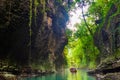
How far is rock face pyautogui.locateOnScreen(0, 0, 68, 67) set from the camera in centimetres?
2408

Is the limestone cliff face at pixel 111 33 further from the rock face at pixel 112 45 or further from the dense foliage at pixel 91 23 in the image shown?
the dense foliage at pixel 91 23

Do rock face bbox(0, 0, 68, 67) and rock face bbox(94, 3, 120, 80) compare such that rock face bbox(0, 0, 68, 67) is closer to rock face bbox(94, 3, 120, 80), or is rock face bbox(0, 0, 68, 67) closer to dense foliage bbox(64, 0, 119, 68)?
dense foliage bbox(64, 0, 119, 68)

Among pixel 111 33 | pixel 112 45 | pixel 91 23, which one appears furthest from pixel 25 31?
pixel 91 23

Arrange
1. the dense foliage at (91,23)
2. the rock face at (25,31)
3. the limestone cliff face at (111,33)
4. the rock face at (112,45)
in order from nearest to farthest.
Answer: the rock face at (112,45) < the limestone cliff face at (111,33) < the rock face at (25,31) < the dense foliage at (91,23)

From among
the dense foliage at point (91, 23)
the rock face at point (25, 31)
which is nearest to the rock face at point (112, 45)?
the dense foliage at point (91, 23)

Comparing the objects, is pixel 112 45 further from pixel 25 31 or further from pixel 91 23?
pixel 91 23

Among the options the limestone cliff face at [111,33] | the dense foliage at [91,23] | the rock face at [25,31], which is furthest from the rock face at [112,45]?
the rock face at [25,31]

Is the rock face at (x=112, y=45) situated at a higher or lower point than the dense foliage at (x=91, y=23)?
lower

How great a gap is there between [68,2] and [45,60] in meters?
11.9

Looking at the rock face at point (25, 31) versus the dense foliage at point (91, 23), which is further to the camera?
the dense foliage at point (91, 23)

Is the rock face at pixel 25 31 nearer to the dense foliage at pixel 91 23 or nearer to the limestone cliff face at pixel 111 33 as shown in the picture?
the dense foliage at pixel 91 23

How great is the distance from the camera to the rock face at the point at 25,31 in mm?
24078

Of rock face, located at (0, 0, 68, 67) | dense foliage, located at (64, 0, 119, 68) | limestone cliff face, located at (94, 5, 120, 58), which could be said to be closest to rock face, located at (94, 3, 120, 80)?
limestone cliff face, located at (94, 5, 120, 58)

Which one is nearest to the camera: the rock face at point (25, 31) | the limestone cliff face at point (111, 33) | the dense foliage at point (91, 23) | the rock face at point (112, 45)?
the rock face at point (112, 45)
